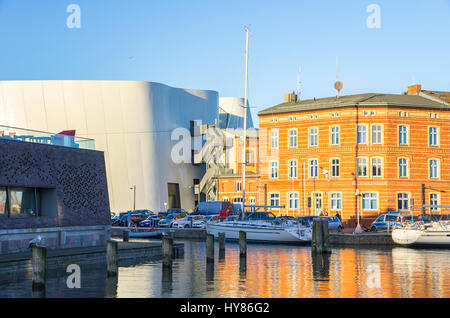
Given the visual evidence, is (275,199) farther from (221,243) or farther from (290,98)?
(221,243)

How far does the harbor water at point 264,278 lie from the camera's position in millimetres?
25922

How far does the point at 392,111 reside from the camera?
67.2 metres

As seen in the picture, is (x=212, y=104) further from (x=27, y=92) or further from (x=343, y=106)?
(x=343, y=106)

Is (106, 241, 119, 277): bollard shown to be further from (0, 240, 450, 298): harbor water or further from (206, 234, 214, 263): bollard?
(206, 234, 214, 263): bollard

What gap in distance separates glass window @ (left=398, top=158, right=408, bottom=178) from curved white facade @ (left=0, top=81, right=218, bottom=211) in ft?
165

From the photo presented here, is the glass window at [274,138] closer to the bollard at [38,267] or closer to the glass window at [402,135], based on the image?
the glass window at [402,135]

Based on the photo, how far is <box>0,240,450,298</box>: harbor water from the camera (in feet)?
85.0

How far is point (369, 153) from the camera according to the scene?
67.9 m

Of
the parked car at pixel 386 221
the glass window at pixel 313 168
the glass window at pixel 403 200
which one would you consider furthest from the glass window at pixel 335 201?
the parked car at pixel 386 221

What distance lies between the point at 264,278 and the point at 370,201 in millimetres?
38860

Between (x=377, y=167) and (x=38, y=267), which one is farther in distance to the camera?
(x=377, y=167)

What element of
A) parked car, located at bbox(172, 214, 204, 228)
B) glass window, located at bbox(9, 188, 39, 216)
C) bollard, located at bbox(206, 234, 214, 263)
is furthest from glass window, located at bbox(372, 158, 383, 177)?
glass window, located at bbox(9, 188, 39, 216)

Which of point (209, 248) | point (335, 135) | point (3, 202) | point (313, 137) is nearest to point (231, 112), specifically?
point (313, 137)

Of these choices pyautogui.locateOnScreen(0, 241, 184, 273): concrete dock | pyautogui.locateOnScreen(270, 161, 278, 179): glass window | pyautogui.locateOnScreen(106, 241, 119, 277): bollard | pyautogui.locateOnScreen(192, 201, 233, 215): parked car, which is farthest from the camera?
pyautogui.locateOnScreen(192, 201, 233, 215): parked car
